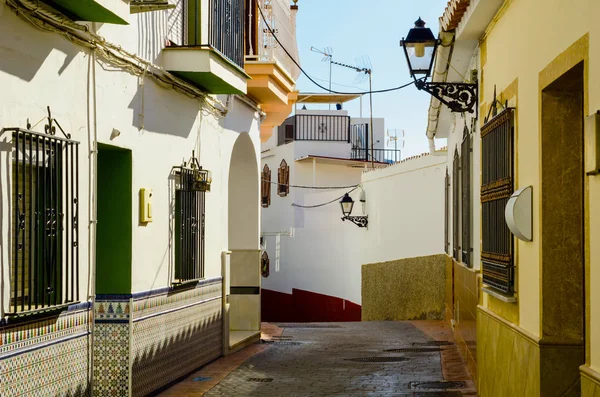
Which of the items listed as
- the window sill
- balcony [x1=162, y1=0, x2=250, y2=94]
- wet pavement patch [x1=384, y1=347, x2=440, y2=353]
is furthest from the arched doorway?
the window sill

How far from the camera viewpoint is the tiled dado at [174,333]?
9805 mm

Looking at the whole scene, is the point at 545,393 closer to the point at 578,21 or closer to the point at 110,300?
the point at 578,21

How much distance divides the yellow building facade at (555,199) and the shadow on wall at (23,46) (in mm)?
3724

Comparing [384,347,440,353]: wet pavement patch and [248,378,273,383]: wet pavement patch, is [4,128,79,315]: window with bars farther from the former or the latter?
[384,347,440,353]: wet pavement patch

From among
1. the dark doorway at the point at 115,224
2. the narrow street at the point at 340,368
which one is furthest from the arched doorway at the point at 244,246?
the dark doorway at the point at 115,224

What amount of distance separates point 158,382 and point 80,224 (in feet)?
9.60

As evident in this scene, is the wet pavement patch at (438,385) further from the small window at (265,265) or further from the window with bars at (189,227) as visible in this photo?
the small window at (265,265)

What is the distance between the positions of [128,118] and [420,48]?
3.26 m

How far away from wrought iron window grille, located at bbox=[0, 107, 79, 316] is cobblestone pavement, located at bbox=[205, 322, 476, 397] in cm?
324

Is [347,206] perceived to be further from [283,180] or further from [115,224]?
[115,224]

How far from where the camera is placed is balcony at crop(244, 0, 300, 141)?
1410 centimetres

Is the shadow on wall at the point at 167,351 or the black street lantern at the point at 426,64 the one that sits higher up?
the black street lantern at the point at 426,64

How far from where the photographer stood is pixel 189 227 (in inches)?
455

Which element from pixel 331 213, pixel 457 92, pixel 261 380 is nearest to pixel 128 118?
pixel 457 92
